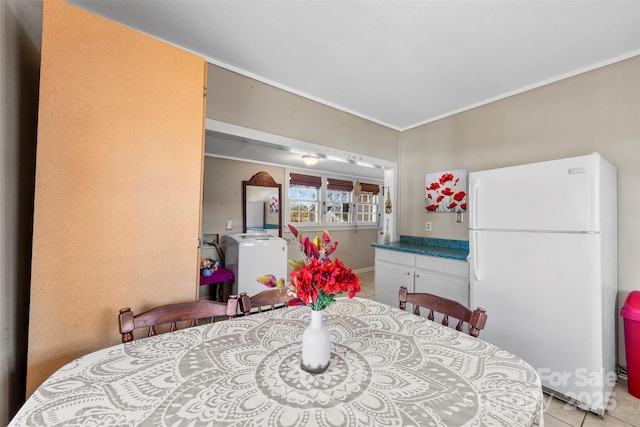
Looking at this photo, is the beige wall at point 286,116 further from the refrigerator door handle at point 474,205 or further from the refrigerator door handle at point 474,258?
the refrigerator door handle at point 474,258

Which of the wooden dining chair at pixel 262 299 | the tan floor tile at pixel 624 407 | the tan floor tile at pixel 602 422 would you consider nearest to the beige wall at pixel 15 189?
the wooden dining chair at pixel 262 299

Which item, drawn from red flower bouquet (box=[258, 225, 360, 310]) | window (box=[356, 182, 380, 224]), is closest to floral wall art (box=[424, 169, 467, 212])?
red flower bouquet (box=[258, 225, 360, 310])

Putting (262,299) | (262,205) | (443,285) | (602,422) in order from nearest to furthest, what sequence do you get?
(262,299)
(602,422)
(443,285)
(262,205)

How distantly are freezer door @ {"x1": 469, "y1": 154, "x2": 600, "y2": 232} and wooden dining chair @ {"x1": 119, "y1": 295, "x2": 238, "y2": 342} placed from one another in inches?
73.9

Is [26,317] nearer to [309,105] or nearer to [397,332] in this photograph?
[397,332]

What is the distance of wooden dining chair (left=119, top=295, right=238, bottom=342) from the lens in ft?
3.47

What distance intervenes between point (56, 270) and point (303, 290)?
1104 millimetres

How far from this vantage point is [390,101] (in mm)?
2629

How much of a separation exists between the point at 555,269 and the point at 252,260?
9.38 ft

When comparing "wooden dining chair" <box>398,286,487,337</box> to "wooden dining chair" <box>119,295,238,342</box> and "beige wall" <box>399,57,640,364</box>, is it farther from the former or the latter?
"beige wall" <box>399,57,640,364</box>

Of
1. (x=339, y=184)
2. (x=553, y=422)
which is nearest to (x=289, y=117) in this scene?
(x=553, y=422)

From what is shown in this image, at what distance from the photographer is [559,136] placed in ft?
7.18

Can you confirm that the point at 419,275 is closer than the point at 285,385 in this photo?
No

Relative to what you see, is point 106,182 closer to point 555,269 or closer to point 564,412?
point 555,269
